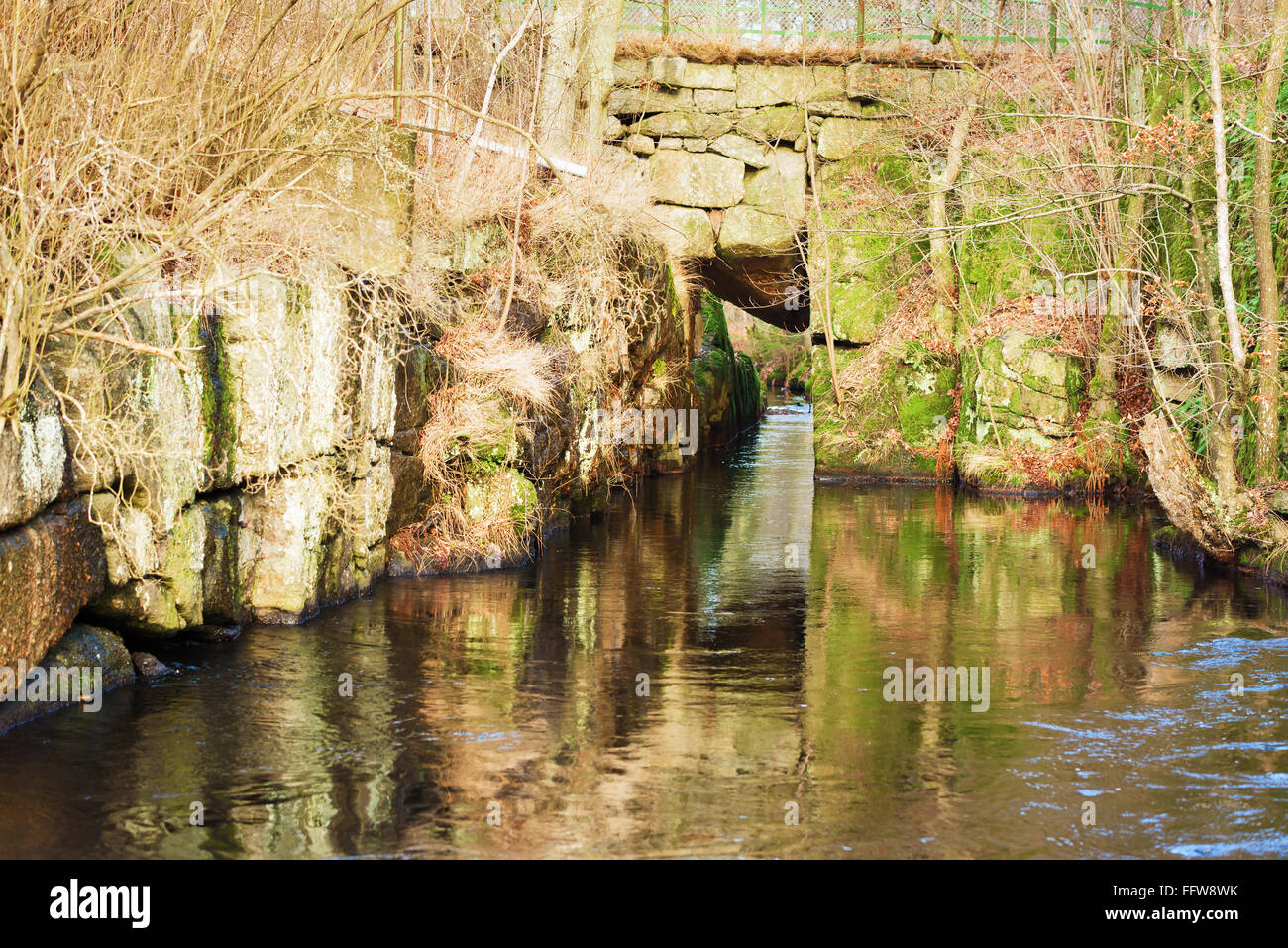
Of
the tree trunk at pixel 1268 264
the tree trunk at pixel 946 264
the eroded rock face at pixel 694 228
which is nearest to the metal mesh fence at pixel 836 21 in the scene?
the tree trunk at pixel 946 264

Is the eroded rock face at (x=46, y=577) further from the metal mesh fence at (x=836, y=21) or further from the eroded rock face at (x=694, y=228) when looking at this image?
the metal mesh fence at (x=836, y=21)

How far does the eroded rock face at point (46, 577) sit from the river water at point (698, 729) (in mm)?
550

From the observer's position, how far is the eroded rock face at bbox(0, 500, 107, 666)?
23.6 ft

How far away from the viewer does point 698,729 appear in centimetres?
777

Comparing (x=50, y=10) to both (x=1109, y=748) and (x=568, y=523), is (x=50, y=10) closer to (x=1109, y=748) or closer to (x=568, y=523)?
(x=1109, y=748)

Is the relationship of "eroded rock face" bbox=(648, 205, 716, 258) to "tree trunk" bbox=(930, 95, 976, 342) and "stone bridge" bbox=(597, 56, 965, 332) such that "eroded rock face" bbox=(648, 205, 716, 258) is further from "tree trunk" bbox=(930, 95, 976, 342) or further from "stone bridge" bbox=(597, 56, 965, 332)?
"tree trunk" bbox=(930, 95, 976, 342)

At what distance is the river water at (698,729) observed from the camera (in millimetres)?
6160

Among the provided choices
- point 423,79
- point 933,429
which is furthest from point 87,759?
point 933,429

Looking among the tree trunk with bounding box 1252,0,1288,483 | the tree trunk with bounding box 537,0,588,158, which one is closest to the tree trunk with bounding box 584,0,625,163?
the tree trunk with bounding box 537,0,588,158

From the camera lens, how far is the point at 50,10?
769 centimetres

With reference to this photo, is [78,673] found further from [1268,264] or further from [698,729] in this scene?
[1268,264]

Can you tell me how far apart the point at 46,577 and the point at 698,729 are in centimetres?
393

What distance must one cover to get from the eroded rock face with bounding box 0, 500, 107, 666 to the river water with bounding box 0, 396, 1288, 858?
0.55 metres

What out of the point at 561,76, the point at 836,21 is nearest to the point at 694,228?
the point at 836,21
